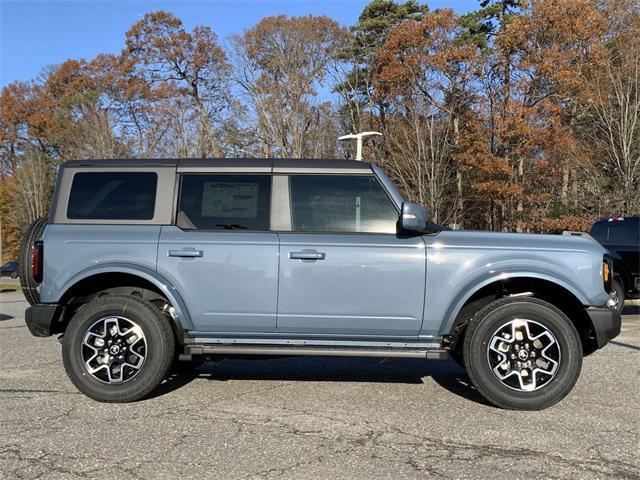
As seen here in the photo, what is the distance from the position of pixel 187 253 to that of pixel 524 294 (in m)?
2.91

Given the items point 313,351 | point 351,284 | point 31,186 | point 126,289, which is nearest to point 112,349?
point 126,289

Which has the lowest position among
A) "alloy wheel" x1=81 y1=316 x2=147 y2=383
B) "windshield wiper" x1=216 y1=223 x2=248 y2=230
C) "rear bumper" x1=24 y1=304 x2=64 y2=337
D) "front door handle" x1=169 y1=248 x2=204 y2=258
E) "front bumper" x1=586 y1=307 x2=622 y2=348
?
"alloy wheel" x1=81 y1=316 x2=147 y2=383

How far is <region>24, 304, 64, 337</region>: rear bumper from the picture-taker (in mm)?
4652

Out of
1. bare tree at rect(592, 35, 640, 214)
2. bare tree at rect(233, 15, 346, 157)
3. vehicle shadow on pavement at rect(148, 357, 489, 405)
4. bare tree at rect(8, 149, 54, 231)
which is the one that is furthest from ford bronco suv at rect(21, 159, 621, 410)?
bare tree at rect(8, 149, 54, 231)

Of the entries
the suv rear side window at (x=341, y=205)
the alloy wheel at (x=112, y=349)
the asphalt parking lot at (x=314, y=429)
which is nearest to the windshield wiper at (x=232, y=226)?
the suv rear side window at (x=341, y=205)

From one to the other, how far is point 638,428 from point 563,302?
116 cm

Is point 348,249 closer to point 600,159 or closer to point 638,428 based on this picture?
point 638,428

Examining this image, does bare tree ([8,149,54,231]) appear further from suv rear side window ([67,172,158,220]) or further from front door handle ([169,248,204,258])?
front door handle ([169,248,204,258])

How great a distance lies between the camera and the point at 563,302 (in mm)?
4863

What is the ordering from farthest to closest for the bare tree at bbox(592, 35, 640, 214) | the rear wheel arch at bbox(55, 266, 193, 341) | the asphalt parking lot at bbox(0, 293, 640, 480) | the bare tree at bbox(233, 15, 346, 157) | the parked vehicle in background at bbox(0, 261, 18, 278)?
the parked vehicle in background at bbox(0, 261, 18, 278), the bare tree at bbox(233, 15, 346, 157), the bare tree at bbox(592, 35, 640, 214), the rear wheel arch at bbox(55, 266, 193, 341), the asphalt parking lot at bbox(0, 293, 640, 480)

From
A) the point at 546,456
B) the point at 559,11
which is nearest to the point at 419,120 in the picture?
the point at 559,11

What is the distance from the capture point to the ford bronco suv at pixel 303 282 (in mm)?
4492

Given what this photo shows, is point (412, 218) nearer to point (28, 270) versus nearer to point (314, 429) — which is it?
point (314, 429)

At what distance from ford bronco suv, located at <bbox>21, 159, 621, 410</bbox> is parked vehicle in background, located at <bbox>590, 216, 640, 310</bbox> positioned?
258 inches
